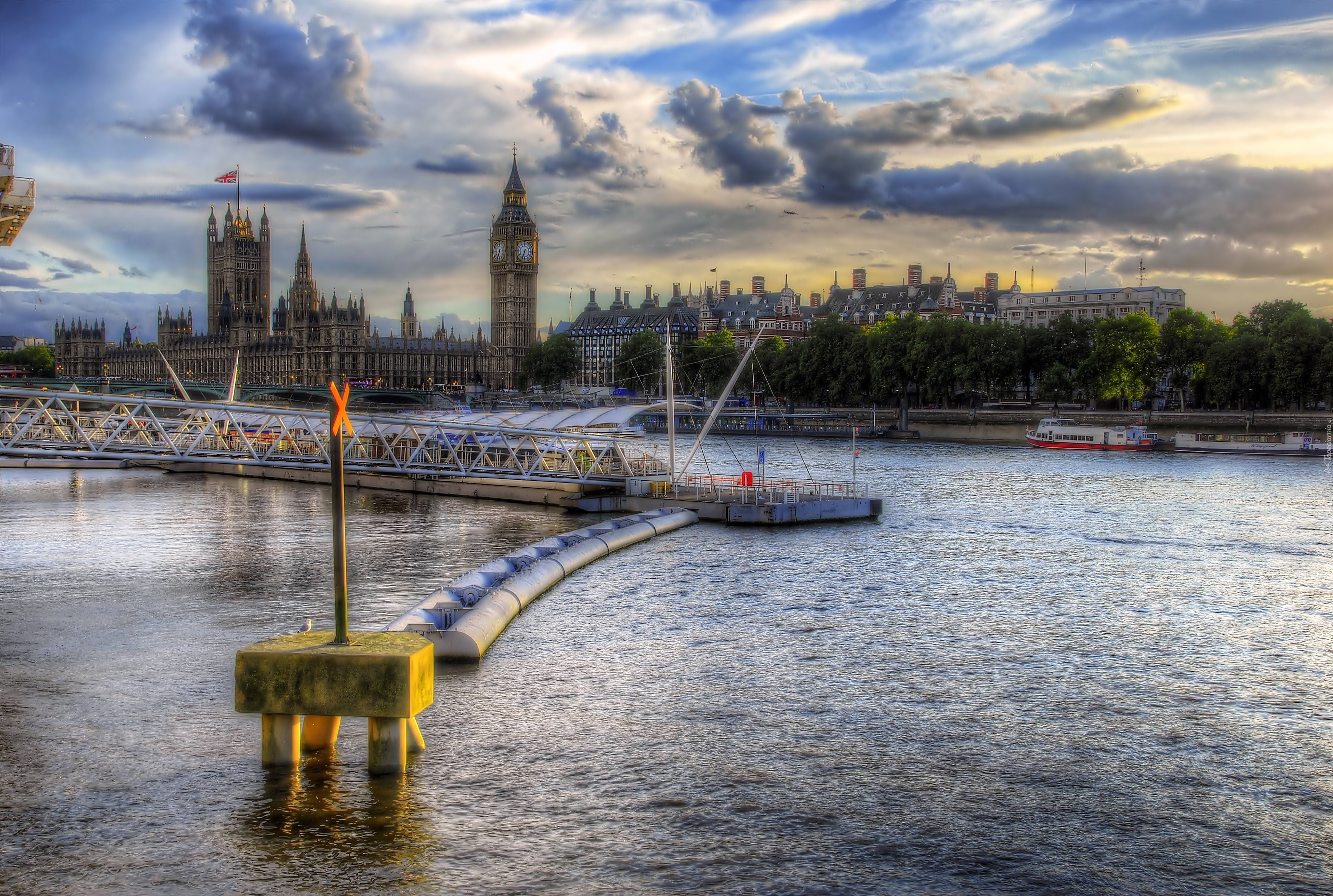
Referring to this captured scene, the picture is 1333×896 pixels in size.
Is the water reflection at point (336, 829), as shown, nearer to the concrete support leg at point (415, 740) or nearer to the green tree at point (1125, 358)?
the concrete support leg at point (415, 740)

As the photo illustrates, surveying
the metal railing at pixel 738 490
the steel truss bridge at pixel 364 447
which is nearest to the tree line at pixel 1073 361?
the steel truss bridge at pixel 364 447

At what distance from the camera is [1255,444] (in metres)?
110

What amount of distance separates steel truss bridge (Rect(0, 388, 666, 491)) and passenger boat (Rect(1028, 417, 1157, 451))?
5159 centimetres

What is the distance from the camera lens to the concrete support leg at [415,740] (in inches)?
759

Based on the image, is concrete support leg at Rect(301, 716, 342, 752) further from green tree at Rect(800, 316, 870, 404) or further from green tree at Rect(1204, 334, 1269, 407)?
green tree at Rect(800, 316, 870, 404)

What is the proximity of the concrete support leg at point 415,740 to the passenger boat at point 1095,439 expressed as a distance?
105619 mm

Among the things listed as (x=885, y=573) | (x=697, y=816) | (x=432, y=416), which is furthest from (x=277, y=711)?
(x=432, y=416)

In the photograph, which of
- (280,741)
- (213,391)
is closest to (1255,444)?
(280,741)

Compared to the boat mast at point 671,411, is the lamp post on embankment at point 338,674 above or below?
→ below

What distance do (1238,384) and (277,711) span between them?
132 metres

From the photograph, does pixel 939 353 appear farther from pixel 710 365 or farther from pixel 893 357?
pixel 710 365

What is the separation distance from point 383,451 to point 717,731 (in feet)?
202

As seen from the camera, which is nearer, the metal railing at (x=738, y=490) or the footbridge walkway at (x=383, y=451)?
the footbridge walkway at (x=383, y=451)

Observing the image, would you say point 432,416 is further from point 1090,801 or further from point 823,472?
point 1090,801
